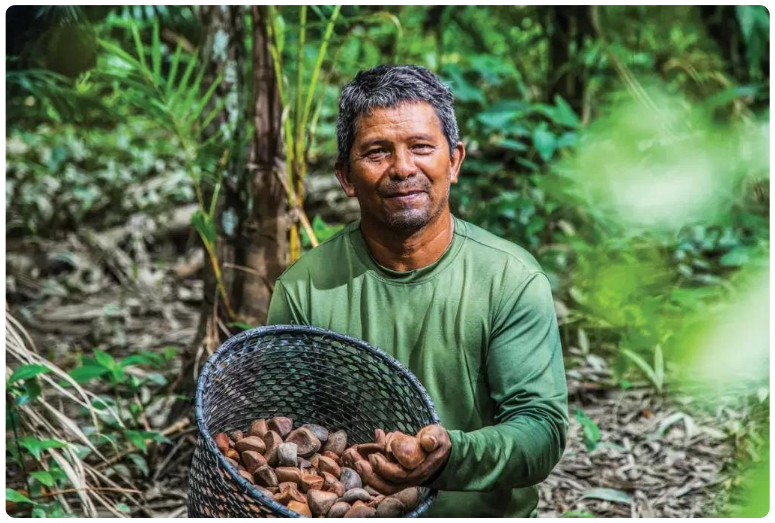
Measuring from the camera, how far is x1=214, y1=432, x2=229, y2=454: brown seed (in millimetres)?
1640

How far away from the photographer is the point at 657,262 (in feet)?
11.4

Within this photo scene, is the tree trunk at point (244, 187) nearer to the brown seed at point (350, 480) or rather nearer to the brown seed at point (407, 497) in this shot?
the brown seed at point (350, 480)

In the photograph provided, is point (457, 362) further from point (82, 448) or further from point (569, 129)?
point (569, 129)

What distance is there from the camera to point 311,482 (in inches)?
62.1

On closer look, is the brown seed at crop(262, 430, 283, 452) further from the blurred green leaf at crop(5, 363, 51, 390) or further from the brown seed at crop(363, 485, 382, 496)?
the blurred green leaf at crop(5, 363, 51, 390)

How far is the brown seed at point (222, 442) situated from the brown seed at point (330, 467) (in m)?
0.19

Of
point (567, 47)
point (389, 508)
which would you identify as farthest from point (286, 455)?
point (567, 47)

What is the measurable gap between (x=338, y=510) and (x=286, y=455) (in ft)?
0.62

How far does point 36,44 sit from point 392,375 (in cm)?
210

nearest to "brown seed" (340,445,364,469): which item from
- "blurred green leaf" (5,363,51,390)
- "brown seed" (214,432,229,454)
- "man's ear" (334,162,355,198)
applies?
"brown seed" (214,432,229,454)

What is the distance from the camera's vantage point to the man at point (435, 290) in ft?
5.48

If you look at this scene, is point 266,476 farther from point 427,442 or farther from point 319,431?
point 427,442

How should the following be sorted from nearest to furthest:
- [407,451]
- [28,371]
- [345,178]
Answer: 1. [407,451]
2. [345,178]
3. [28,371]

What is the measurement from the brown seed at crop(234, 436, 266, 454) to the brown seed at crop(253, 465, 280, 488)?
0.06m
